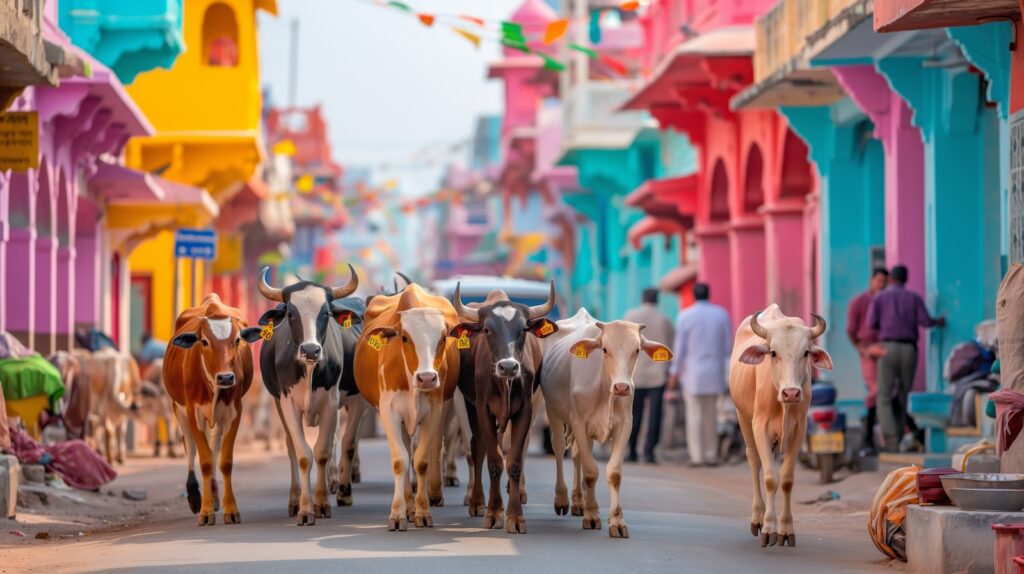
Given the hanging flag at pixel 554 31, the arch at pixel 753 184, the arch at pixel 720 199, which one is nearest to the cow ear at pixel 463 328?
the hanging flag at pixel 554 31

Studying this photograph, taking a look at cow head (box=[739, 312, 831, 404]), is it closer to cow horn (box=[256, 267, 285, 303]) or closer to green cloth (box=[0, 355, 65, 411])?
cow horn (box=[256, 267, 285, 303])

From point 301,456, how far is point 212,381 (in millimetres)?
915

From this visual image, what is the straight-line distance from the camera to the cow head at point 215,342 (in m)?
13.9

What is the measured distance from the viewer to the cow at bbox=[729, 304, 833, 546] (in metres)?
12.2

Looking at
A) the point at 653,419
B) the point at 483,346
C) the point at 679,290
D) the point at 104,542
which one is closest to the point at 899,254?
the point at 653,419

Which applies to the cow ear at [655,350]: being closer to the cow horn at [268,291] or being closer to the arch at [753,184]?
the cow horn at [268,291]

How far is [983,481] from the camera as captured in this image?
10.4m

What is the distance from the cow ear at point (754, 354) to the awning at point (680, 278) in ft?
68.3

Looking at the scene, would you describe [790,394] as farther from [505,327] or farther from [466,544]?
[466,544]

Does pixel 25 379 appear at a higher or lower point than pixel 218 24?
lower

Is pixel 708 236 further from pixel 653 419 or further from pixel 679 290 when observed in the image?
pixel 653 419

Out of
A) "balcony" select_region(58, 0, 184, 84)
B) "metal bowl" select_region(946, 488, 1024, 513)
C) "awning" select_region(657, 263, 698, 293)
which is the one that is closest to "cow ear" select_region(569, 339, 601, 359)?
"metal bowl" select_region(946, 488, 1024, 513)

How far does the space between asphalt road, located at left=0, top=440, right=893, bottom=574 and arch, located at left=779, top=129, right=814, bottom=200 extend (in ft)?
31.2

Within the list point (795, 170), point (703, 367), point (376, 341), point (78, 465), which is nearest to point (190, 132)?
point (795, 170)
